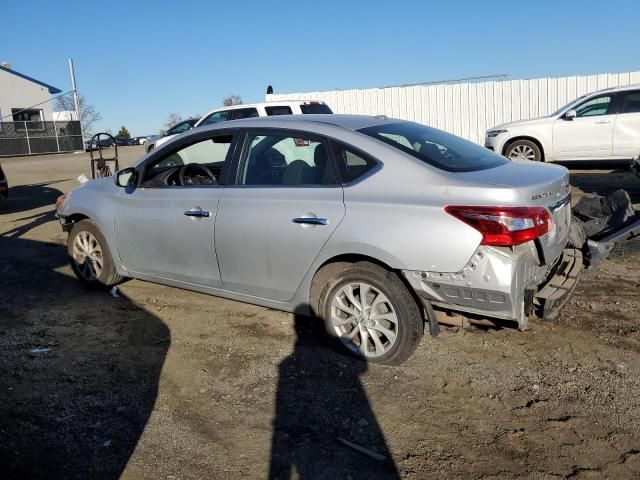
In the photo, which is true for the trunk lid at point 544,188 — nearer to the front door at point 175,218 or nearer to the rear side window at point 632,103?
the front door at point 175,218

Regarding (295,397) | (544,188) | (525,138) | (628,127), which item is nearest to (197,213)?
(295,397)

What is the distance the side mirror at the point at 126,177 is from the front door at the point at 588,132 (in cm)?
1007

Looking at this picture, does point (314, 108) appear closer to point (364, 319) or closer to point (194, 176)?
point (194, 176)

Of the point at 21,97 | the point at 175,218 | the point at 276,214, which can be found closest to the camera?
the point at 276,214

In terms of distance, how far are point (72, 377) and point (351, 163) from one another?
244 cm

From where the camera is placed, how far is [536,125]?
41.1 ft

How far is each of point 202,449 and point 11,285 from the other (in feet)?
13.1

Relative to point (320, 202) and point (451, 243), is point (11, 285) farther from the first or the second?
point (451, 243)

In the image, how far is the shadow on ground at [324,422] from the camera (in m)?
2.85

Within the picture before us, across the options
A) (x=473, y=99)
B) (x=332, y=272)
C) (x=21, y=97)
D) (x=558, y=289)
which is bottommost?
(x=558, y=289)

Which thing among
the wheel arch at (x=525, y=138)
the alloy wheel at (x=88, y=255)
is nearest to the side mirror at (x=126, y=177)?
the alloy wheel at (x=88, y=255)

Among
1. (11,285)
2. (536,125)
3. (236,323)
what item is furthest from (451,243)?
(536,125)

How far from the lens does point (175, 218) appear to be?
15.2 feet

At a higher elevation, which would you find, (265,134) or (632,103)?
(632,103)
